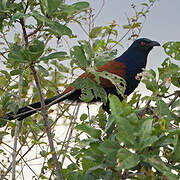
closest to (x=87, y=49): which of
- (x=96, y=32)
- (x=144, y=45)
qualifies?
(x=96, y=32)

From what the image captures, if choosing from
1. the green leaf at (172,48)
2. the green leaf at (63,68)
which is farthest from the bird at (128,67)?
the green leaf at (172,48)

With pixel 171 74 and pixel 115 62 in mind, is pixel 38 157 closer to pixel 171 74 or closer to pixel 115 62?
pixel 115 62

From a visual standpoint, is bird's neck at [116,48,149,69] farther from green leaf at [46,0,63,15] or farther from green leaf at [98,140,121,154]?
green leaf at [98,140,121,154]

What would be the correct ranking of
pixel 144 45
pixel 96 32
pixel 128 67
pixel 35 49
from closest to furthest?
pixel 35 49
pixel 96 32
pixel 128 67
pixel 144 45

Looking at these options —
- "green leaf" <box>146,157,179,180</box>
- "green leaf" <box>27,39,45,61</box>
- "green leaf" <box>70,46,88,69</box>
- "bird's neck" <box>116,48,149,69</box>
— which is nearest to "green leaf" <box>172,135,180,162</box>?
"green leaf" <box>146,157,179,180</box>

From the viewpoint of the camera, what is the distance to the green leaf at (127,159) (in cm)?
104

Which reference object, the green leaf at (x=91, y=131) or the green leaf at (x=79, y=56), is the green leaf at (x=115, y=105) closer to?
the green leaf at (x=91, y=131)

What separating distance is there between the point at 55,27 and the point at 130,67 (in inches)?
96.7

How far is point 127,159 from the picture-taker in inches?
41.4

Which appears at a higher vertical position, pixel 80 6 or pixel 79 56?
pixel 80 6

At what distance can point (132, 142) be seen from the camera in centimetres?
109

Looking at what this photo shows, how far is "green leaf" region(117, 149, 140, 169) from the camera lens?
40.8 inches

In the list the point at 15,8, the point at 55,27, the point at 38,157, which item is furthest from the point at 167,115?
the point at 38,157

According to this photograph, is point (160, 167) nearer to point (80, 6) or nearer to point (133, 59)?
point (80, 6)
